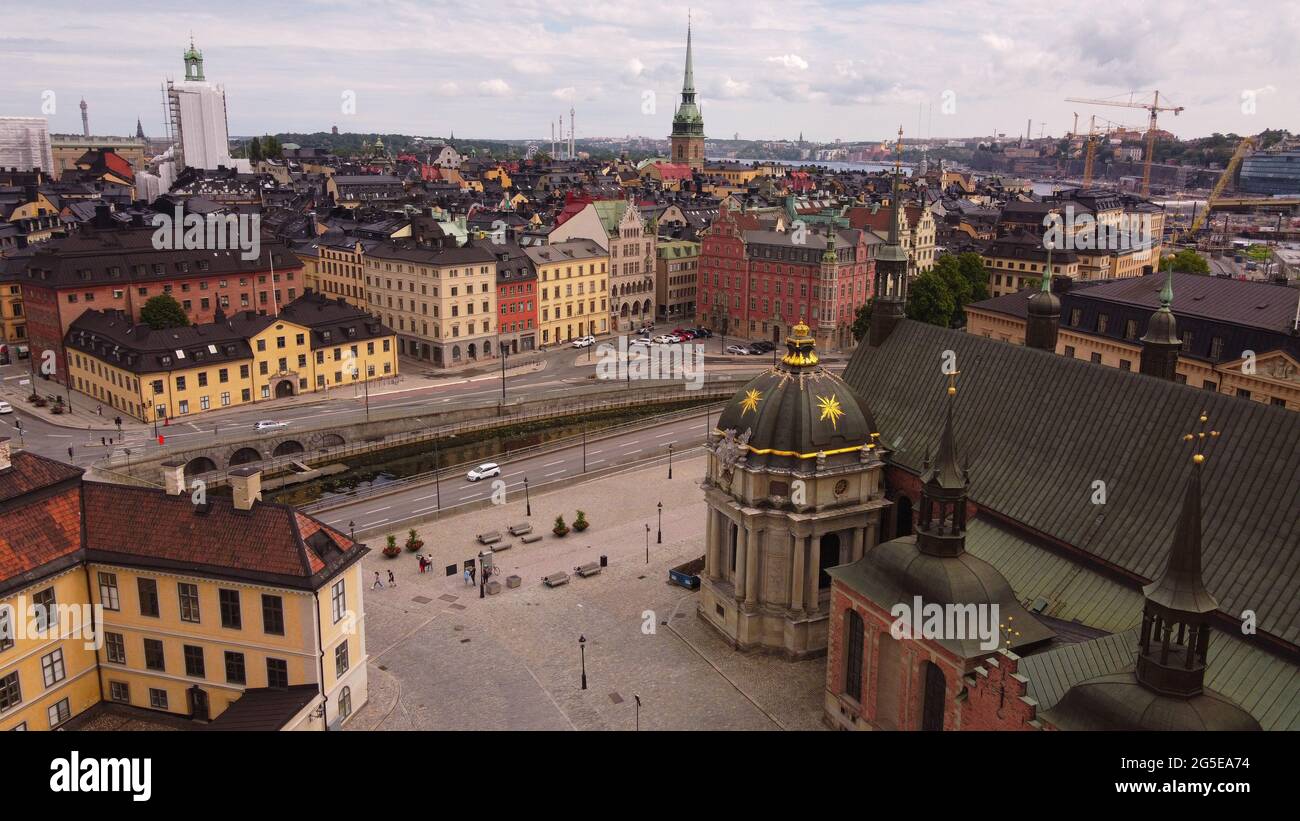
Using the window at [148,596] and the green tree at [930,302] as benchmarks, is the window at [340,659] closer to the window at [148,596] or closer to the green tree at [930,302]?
the window at [148,596]

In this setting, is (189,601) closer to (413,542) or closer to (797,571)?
(413,542)

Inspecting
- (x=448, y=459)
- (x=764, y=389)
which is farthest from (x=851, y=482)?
(x=448, y=459)

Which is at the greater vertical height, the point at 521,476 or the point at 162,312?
the point at 162,312

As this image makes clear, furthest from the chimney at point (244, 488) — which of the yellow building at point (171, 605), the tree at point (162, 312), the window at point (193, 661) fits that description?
the tree at point (162, 312)

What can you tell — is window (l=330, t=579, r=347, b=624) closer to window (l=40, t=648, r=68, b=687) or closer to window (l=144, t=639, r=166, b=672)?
window (l=144, t=639, r=166, b=672)

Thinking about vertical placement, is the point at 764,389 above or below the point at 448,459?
above

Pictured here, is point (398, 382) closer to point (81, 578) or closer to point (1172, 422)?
point (81, 578)

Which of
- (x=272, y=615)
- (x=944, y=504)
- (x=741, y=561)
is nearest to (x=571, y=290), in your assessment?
(x=741, y=561)

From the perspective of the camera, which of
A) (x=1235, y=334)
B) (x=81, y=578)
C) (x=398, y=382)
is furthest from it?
(x=398, y=382)
